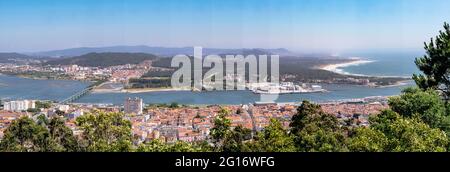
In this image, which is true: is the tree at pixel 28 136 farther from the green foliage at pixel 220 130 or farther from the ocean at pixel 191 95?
the ocean at pixel 191 95

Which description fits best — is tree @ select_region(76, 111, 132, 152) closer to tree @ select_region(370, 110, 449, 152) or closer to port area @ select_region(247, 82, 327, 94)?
tree @ select_region(370, 110, 449, 152)

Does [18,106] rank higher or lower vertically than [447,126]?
lower

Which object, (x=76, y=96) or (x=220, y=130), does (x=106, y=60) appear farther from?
(x=220, y=130)

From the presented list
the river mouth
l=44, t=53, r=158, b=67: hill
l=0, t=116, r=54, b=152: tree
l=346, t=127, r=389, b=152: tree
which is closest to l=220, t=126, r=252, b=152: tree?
l=346, t=127, r=389, b=152: tree
